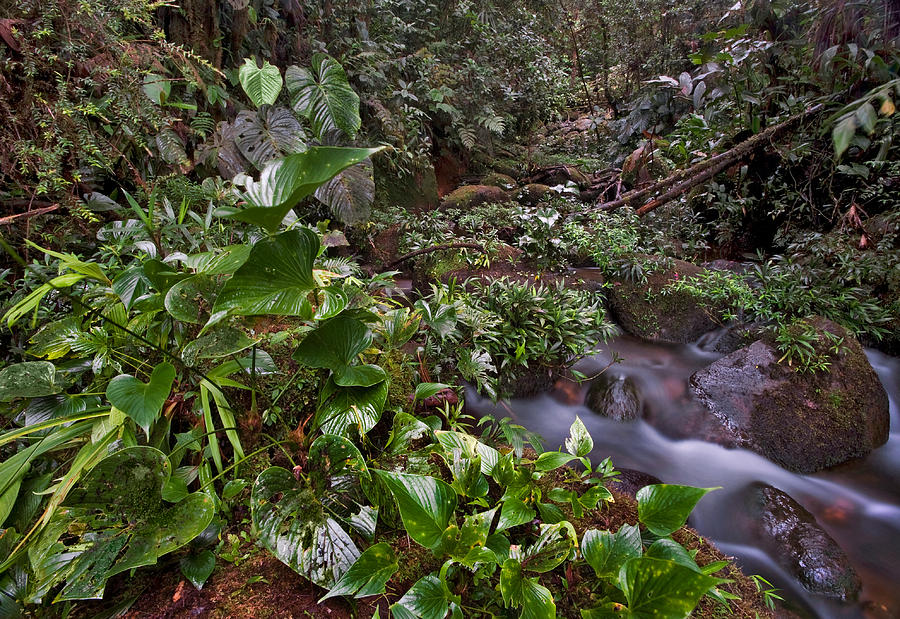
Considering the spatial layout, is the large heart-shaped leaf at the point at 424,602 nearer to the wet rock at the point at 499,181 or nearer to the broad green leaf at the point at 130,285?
the broad green leaf at the point at 130,285

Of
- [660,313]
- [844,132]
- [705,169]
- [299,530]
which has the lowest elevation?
[660,313]

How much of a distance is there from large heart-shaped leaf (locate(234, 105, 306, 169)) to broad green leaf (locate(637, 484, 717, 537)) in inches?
108

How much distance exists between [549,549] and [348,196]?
2445mm

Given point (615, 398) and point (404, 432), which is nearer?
point (404, 432)

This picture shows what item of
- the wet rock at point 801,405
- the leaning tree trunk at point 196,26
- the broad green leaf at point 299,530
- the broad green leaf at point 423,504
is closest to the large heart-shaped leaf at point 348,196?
the leaning tree trunk at point 196,26

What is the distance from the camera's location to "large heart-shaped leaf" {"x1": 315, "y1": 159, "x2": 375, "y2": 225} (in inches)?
112

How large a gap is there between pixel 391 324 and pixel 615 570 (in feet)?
3.93

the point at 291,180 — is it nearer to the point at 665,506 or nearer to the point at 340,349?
the point at 340,349

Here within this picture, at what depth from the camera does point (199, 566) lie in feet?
3.96

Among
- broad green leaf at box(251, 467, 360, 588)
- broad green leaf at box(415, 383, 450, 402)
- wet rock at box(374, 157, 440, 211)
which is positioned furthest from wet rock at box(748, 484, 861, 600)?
wet rock at box(374, 157, 440, 211)

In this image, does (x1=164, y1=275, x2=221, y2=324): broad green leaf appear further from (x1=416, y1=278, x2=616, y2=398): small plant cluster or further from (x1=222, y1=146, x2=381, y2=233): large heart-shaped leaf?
(x1=416, y1=278, x2=616, y2=398): small plant cluster

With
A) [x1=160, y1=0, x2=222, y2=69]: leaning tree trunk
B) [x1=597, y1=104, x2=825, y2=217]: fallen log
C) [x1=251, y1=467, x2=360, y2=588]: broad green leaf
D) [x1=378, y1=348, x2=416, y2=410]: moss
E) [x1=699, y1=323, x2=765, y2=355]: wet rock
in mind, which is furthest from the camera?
[x1=597, y1=104, x2=825, y2=217]: fallen log

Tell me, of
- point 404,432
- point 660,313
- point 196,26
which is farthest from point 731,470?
point 196,26

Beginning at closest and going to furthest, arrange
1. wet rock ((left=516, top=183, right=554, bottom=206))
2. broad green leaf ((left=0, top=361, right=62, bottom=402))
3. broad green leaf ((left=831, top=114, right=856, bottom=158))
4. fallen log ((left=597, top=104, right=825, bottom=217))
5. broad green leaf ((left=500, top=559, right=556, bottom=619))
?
broad green leaf ((left=500, top=559, right=556, bottom=619)) < broad green leaf ((left=0, top=361, right=62, bottom=402)) < broad green leaf ((left=831, top=114, right=856, bottom=158)) < fallen log ((left=597, top=104, right=825, bottom=217)) < wet rock ((left=516, top=183, right=554, bottom=206))
